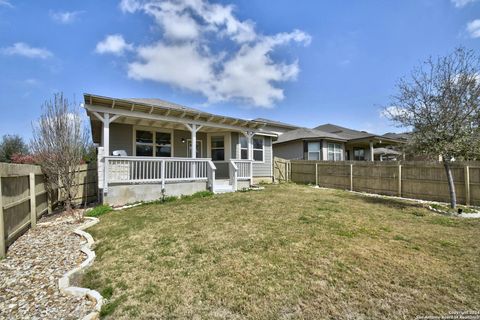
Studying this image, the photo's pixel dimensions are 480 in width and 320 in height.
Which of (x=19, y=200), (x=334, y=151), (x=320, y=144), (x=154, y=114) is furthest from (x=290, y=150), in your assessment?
(x=19, y=200)

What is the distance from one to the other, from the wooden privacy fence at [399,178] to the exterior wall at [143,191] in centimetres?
848

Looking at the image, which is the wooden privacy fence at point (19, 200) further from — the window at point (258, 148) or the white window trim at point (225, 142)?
the window at point (258, 148)

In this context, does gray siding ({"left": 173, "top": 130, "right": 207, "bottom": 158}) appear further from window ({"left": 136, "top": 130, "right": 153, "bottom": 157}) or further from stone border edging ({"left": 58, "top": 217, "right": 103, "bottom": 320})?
stone border edging ({"left": 58, "top": 217, "right": 103, "bottom": 320})

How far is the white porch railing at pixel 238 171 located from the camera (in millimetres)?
11000

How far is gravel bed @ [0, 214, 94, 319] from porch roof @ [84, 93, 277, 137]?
4163 mm

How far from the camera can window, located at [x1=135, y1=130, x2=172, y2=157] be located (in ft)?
36.0

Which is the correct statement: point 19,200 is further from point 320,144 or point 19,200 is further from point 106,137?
point 320,144

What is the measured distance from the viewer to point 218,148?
13250 mm

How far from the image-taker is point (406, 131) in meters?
8.95

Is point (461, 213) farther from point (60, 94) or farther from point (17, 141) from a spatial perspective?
point (17, 141)

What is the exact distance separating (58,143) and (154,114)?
10.8 feet

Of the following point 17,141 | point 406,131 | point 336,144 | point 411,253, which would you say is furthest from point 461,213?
point 17,141

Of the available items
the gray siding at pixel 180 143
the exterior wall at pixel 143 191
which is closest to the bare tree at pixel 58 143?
the exterior wall at pixel 143 191

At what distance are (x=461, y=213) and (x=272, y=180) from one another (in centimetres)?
927
